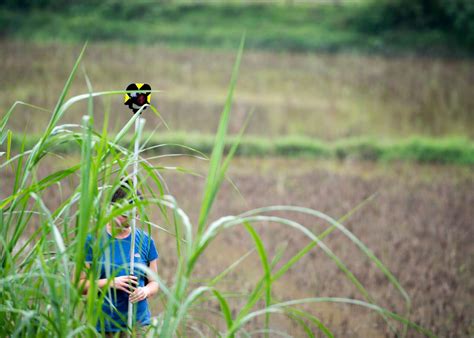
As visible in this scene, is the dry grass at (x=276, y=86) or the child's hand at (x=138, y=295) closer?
the child's hand at (x=138, y=295)

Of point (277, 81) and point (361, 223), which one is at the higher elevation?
point (277, 81)

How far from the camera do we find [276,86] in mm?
11883

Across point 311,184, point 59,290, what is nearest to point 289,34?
point 311,184

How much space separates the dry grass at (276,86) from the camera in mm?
10523

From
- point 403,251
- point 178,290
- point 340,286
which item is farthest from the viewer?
point 403,251

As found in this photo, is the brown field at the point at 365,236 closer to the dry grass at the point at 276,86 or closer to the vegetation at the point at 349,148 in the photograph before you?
the vegetation at the point at 349,148

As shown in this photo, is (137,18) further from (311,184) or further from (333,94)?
(311,184)

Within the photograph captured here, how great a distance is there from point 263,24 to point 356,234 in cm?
868

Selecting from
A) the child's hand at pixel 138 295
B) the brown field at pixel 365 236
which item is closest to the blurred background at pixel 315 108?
the brown field at pixel 365 236

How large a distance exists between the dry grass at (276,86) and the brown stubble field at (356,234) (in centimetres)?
166

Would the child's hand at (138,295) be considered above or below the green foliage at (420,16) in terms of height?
below

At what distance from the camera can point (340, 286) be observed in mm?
4918

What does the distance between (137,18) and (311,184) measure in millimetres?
7797

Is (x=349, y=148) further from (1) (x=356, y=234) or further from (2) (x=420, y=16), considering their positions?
(2) (x=420, y=16)
